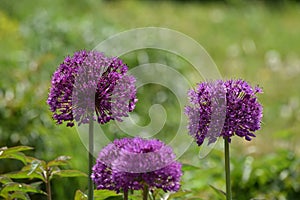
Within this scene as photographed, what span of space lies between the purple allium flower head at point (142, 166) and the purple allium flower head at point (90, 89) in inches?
4.4

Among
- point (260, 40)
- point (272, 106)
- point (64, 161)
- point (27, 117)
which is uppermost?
point (260, 40)

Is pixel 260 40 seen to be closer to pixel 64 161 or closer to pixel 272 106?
pixel 272 106

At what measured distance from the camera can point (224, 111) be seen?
1.66 m

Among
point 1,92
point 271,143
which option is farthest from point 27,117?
point 271,143

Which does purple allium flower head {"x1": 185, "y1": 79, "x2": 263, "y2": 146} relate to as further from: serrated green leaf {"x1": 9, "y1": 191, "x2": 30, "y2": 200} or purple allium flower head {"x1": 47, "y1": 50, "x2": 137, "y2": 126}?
serrated green leaf {"x1": 9, "y1": 191, "x2": 30, "y2": 200}

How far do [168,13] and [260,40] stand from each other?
2248 mm

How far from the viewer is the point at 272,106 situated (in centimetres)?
703

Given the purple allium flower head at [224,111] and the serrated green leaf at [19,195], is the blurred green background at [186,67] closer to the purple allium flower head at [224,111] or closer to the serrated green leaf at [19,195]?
the purple allium flower head at [224,111]

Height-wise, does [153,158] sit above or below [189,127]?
below

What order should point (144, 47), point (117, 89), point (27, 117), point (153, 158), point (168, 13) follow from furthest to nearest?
point (168, 13) → point (144, 47) → point (27, 117) → point (117, 89) → point (153, 158)

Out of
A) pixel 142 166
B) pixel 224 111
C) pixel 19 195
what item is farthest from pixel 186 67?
pixel 142 166

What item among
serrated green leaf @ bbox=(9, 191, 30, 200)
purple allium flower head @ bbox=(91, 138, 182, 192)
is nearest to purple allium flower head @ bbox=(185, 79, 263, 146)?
purple allium flower head @ bbox=(91, 138, 182, 192)

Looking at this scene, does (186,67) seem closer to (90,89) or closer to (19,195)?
(19,195)

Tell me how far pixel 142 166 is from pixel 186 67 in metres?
5.05
